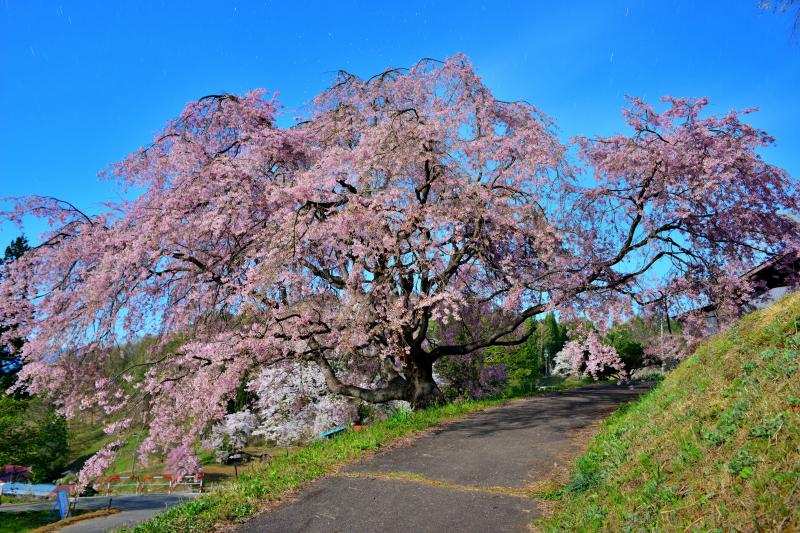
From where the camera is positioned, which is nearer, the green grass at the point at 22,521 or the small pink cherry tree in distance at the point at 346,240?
the small pink cherry tree in distance at the point at 346,240

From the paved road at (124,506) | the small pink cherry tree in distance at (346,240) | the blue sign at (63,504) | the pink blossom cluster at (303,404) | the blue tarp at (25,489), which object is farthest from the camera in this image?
the blue tarp at (25,489)

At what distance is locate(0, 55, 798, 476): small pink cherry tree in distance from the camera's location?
1254cm

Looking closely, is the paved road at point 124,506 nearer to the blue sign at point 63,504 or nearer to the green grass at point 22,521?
the green grass at point 22,521

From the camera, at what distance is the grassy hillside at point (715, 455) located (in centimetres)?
426

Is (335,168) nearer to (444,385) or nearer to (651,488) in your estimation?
(651,488)

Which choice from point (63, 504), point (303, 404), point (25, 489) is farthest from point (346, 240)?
point (25, 489)

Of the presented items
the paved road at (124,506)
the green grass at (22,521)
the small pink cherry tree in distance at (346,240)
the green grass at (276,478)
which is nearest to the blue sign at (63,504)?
the green grass at (22,521)

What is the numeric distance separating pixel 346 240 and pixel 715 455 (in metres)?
8.95

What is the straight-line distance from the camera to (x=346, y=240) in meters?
12.5

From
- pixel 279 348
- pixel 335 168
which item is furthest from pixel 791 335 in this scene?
pixel 279 348

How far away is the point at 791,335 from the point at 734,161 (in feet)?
28.3

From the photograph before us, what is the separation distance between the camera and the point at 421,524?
6273mm

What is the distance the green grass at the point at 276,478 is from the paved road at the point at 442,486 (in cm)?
37

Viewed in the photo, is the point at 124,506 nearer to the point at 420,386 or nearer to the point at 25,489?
the point at 25,489
